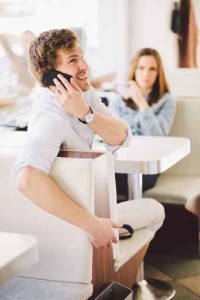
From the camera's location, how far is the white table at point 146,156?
2137 millimetres

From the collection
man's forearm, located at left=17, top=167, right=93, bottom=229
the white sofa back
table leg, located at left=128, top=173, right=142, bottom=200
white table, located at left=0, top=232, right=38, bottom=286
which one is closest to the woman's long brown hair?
table leg, located at left=128, top=173, right=142, bottom=200

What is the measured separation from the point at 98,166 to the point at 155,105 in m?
1.43

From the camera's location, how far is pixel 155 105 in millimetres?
3020

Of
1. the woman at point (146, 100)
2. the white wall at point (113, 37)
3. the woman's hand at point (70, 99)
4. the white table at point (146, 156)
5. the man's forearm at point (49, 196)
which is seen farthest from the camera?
the white wall at point (113, 37)

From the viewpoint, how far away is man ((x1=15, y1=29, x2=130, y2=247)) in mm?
1589

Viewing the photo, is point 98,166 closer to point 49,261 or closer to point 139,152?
point 49,261

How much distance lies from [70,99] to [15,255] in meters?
0.64

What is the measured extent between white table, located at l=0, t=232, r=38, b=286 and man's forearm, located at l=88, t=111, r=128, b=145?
1.92 feet

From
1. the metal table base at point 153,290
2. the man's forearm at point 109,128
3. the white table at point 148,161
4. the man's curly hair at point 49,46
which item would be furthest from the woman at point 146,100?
the man's curly hair at point 49,46

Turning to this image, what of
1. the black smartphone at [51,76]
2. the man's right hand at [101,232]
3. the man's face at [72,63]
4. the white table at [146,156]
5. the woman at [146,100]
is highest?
the man's face at [72,63]

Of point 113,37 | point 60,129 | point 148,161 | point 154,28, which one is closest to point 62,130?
point 60,129

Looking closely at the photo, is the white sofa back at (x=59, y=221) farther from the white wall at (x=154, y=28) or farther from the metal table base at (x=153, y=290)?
the white wall at (x=154, y=28)

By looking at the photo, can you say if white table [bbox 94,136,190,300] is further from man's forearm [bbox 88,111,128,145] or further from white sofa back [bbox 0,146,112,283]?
white sofa back [bbox 0,146,112,283]

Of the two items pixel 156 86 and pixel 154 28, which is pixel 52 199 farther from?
pixel 154 28
